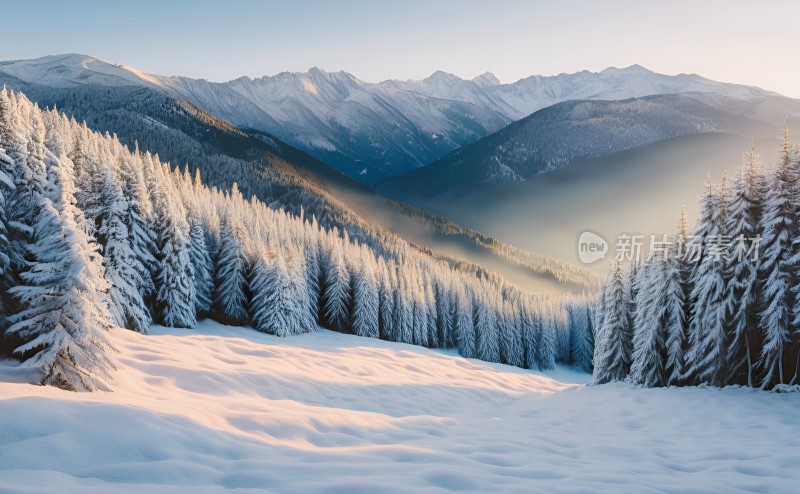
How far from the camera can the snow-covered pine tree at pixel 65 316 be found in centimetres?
1140

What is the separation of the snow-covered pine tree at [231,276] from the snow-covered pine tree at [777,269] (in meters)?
37.9

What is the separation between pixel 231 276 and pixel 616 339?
109 feet

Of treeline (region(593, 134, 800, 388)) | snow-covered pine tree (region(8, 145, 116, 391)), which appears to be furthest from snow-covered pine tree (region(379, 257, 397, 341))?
snow-covered pine tree (region(8, 145, 116, 391))

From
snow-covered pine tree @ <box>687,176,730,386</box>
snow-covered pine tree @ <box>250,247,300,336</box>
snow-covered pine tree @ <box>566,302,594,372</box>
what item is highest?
snow-covered pine tree @ <box>687,176,730,386</box>

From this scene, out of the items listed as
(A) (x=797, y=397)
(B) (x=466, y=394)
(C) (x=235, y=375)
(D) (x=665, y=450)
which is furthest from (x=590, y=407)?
(C) (x=235, y=375)

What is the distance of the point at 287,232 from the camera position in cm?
5862

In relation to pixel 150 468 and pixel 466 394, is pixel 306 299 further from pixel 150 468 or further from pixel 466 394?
pixel 150 468

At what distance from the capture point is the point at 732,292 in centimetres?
2236

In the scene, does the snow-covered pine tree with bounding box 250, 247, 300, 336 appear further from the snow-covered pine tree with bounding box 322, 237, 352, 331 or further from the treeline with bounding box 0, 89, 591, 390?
the snow-covered pine tree with bounding box 322, 237, 352, 331

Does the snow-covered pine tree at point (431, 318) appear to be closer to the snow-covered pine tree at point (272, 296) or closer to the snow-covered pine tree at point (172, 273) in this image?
the snow-covered pine tree at point (272, 296)

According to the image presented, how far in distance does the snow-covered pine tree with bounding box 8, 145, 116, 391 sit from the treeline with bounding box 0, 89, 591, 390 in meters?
0.04

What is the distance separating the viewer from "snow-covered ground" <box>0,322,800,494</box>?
22.2 feet

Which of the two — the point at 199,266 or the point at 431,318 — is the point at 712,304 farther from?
the point at 431,318

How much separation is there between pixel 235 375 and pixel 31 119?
1382 cm
